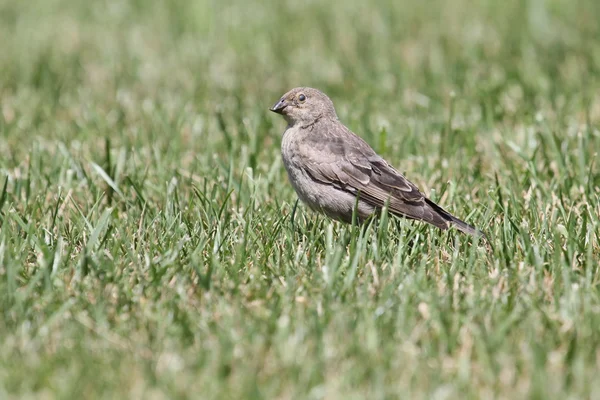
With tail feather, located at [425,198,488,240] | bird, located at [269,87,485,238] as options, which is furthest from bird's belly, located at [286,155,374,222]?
tail feather, located at [425,198,488,240]

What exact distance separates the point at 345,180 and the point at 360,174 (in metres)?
0.09

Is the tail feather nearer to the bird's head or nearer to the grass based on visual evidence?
the grass

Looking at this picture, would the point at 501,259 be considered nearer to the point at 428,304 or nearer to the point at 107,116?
the point at 428,304

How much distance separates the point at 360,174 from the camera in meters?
5.48

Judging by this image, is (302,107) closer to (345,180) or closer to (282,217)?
(345,180)

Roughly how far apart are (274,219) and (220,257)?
0.65m

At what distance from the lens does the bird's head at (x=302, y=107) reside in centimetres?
600

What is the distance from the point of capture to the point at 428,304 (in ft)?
13.1

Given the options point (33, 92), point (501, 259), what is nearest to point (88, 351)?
point (501, 259)

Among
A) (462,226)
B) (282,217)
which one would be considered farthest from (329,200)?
(462,226)

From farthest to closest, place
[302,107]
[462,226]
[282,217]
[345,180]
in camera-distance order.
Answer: [302,107] < [345,180] < [282,217] < [462,226]

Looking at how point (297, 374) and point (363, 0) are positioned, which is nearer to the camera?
point (297, 374)

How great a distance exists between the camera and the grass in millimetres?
3504

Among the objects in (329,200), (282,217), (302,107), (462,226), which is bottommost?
(282,217)
